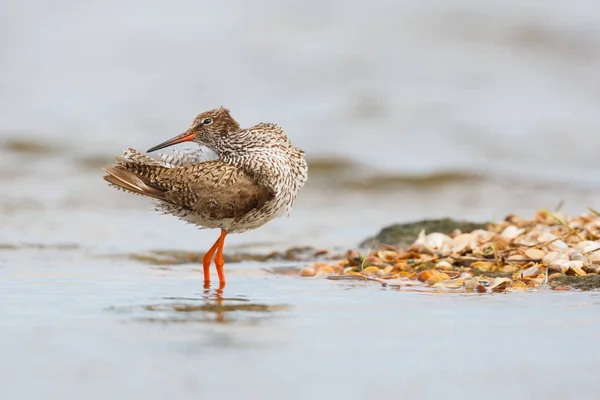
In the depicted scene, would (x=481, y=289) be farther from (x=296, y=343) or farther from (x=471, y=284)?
(x=296, y=343)

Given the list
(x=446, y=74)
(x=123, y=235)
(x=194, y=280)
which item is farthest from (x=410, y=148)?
(x=194, y=280)

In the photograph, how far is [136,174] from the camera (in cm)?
769

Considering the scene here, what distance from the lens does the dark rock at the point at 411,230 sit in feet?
29.4

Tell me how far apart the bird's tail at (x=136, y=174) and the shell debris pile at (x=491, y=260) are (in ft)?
4.59

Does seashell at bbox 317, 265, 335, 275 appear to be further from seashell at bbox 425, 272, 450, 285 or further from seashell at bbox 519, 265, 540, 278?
seashell at bbox 519, 265, 540, 278

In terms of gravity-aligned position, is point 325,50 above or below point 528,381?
above

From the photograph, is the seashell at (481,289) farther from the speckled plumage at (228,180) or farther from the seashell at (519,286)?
the speckled plumage at (228,180)

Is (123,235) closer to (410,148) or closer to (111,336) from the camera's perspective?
(111,336)

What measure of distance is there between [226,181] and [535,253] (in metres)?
2.36

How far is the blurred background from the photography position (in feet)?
43.7

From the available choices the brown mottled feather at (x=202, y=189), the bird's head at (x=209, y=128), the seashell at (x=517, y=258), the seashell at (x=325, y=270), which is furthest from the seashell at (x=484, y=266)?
the bird's head at (x=209, y=128)

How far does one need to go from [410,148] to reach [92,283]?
10.5 metres

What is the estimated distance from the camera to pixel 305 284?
7.37 metres

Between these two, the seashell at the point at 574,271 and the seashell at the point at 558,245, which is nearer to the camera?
the seashell at the point at 574,271
